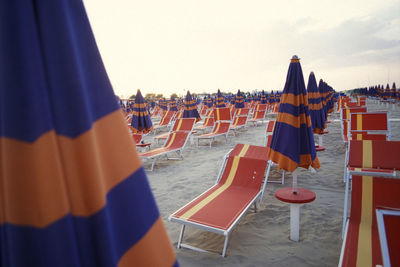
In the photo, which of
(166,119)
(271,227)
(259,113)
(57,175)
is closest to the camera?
(57,175)

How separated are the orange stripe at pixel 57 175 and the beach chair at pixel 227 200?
86.3 inches

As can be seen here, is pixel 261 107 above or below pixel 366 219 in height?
above

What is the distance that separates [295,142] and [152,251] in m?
2.52

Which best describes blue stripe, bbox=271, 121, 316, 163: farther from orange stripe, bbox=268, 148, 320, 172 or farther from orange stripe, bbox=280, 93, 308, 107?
orange stripe, bbox=280, 93, 308, 107

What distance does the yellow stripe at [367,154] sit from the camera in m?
3.39

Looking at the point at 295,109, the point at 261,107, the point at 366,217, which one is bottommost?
the point at 366,217

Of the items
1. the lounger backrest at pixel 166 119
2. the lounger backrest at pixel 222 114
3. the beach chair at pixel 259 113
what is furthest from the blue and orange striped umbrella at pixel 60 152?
the beach chair at pixel 259 113

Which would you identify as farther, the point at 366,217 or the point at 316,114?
the point at 316,114

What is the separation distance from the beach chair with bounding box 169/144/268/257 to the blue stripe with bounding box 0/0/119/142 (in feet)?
7.55

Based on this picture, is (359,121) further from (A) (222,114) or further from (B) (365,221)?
(A) (222,114)

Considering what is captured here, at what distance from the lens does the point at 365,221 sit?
94.3 inches

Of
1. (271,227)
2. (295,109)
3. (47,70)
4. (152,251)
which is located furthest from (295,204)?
(47,70)

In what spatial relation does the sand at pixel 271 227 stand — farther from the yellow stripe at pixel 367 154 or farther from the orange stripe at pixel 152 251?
the orange stripe at pixel 152 251

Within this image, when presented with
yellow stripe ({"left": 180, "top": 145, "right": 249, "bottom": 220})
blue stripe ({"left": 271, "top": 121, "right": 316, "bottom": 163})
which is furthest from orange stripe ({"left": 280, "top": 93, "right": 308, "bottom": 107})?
yellow stripe ({"left": 180, "top": 145, "right": 249, "bottom": 220})
